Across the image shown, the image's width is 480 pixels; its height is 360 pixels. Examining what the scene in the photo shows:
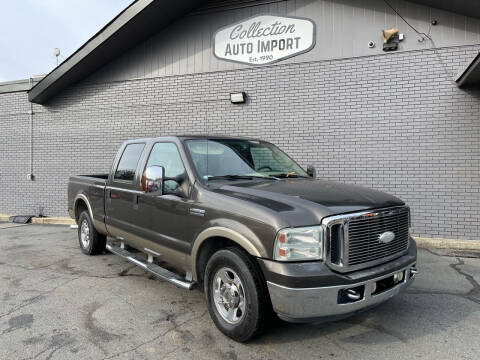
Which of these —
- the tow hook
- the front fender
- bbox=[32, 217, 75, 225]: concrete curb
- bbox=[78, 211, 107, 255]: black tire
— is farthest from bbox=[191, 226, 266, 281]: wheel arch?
bbox=[32, 217, 75, 225]: concrete curb

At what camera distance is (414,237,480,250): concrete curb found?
6740mm

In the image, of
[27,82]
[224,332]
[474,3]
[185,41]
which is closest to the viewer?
[224,332]

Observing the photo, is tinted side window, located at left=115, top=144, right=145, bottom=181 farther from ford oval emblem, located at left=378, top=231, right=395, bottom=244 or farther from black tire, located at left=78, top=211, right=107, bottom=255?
ford oval emblem, located at left=378, top=231, right=395, bottom=244

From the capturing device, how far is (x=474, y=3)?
6.23m

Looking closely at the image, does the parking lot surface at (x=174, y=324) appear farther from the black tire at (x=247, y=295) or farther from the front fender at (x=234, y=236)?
the front fender at (x=234, y=236)

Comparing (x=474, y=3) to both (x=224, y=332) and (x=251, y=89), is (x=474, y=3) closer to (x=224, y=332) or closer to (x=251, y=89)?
(x=251, y=89)

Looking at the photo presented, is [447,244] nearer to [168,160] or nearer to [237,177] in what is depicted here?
[237,177]

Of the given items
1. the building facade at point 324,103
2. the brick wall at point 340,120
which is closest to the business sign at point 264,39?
the building facade at point 324,103

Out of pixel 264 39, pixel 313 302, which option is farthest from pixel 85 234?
pixel 264 39

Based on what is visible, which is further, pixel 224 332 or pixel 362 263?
pixel 224 332

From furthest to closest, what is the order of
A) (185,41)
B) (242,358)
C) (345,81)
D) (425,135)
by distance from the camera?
(185,41) → (345,81) → (425,135) → (242,358)

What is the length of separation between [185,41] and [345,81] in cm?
410

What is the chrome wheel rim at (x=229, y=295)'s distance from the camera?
3.06 metres

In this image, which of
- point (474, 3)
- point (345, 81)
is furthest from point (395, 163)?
point (474, 3)
